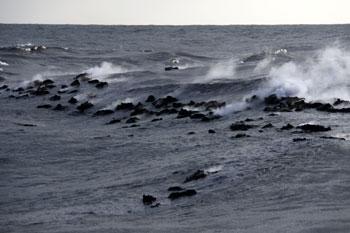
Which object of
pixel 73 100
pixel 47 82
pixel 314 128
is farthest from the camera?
pixel 47 82

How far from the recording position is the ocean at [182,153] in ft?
42.9

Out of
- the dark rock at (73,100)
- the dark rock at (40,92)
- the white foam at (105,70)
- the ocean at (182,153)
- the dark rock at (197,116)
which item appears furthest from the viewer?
the white foam at (105,70)

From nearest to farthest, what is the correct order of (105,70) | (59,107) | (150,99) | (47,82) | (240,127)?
(240,127) → (150,99) → (59,107) → (47,82) → (105,70)

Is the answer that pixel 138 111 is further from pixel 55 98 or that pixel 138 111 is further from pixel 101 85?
pixel 101 85

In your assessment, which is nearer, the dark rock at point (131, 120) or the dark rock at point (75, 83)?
the dark rock at point (131, 120)

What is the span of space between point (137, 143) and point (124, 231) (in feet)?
33.0

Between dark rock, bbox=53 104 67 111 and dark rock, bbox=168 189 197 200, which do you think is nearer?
dark rock, bbox=168 189 197 200

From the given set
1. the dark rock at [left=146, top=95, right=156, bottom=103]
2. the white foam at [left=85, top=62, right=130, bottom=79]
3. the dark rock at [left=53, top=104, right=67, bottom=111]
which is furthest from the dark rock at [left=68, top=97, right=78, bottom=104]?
the white foam at [left=85, top=62, right=130, bottom=79]

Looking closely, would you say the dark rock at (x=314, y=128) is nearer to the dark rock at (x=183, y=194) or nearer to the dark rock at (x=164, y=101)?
the dark rock at (x=183, y=194)

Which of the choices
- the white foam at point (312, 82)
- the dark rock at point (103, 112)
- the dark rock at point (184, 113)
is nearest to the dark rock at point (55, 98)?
the dark rock at point (103, 112)

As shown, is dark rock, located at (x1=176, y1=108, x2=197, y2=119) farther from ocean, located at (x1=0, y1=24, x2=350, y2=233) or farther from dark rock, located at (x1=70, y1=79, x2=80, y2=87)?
dark rock, located at (x1=70, y1=79, x2=80, y2=87)

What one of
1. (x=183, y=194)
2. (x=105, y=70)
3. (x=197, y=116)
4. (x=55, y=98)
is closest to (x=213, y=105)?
(x=197, y=116)

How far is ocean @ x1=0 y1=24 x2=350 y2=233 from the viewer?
13.1 meters

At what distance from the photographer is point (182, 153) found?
774 inches
